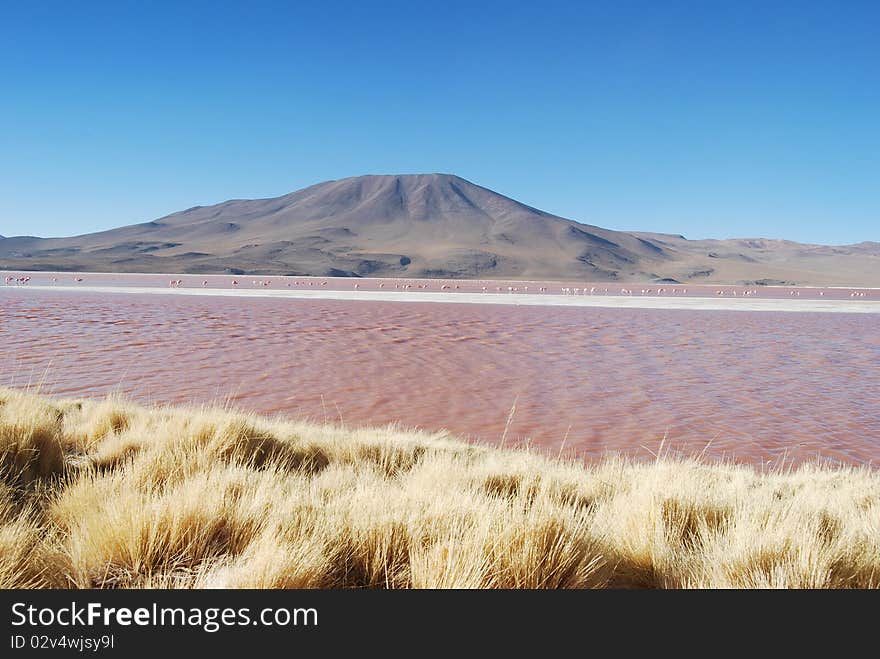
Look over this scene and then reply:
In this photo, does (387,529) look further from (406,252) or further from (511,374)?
(406,252)

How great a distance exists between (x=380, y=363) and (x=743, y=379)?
6737 mm

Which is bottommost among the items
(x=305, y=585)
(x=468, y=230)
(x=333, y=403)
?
(x=333, y=403)

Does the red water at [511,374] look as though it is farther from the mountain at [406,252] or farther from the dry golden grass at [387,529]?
the mountain at [406,252]

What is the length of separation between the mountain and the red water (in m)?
89.2

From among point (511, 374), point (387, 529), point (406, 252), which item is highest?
point (406, 252)

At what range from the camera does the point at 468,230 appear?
580 ft

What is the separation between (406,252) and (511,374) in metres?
130

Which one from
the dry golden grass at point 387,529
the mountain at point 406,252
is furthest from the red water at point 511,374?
the mountain at point 406,252

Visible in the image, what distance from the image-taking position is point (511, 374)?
1167 cm

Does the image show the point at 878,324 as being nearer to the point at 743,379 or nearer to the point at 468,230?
the point at 743,379

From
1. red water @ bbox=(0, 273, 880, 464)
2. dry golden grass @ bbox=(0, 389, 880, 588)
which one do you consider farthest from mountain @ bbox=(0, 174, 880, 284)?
dry golden grass @ bbox=(0, 389, 880, 588)

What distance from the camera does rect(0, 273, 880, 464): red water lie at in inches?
315

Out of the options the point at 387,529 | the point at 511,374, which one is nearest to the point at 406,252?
the point at 511,374

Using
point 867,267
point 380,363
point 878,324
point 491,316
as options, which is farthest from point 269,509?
point 867,267
